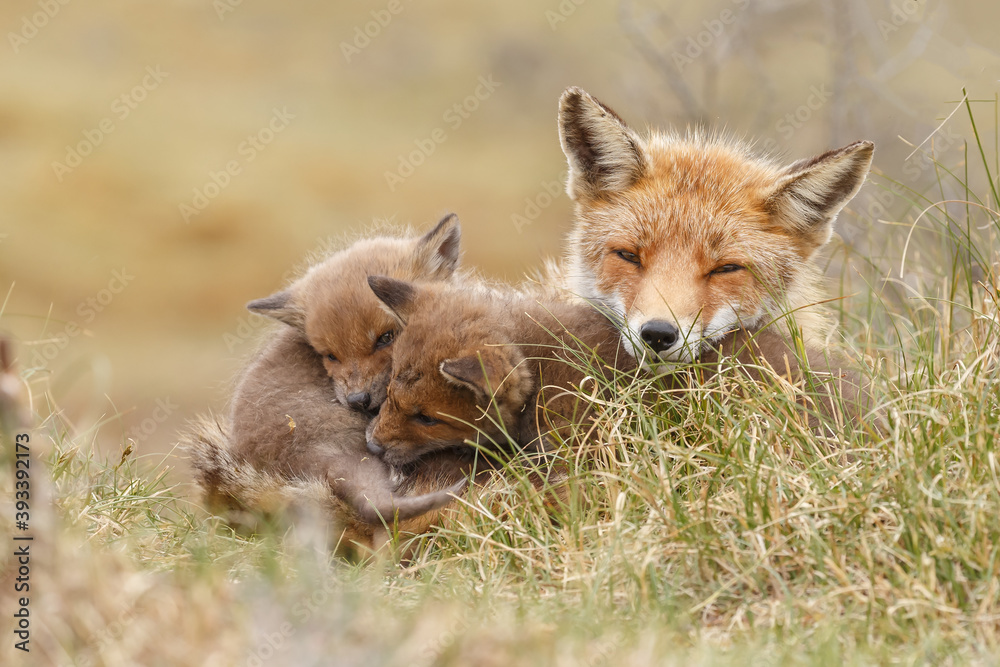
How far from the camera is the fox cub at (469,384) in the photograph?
3602mm

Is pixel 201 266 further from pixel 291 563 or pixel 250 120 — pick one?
pixel 291 563

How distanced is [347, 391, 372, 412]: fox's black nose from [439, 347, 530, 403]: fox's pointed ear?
1.70ft

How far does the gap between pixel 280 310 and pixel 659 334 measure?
6.00 feet

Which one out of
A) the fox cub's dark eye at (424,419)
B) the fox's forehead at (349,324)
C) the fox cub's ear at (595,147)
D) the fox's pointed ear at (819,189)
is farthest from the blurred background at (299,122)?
the fox cub's dark eye at (424,419)

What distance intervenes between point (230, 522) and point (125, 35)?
1600 cm

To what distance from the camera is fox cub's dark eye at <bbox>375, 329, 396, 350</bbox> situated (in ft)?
13.4

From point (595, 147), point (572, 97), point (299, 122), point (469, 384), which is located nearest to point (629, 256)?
point (595, 147)

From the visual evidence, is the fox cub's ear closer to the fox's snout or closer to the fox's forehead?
the fox's forehead

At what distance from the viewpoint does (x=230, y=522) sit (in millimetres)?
3760

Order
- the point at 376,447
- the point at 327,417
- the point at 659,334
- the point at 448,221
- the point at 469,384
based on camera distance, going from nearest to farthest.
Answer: the point at 469,384 < the point at 659,334 < the point at 376,447 < the point at 327,417 < the point at 448,221

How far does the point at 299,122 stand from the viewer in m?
17.5

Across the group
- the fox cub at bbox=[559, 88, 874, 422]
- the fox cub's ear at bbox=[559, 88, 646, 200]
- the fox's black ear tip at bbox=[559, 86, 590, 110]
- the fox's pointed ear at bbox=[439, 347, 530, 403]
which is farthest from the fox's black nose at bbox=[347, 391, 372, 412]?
the fox's black ear tip at bbox=[559, 86, 590, 110]

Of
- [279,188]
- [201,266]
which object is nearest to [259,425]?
[201,266]

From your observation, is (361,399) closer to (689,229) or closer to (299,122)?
(689,229)
